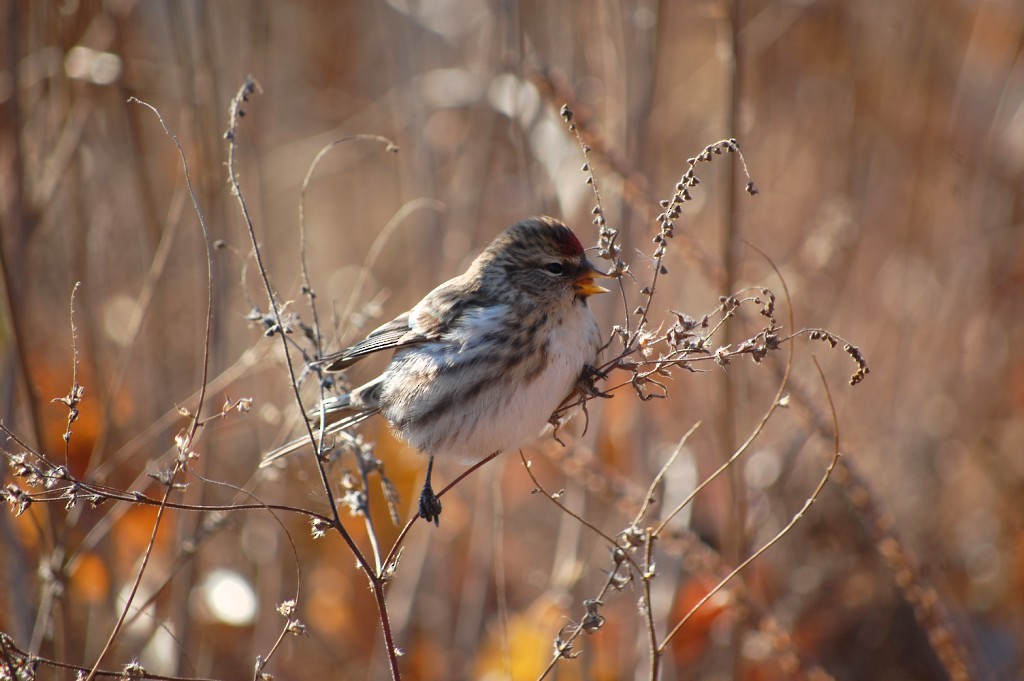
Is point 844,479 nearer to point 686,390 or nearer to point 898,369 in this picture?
point 898,369

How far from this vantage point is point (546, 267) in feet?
8.04

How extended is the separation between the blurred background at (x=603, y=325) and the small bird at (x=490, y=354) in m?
0.22

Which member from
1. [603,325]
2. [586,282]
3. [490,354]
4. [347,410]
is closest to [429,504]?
[347,410]

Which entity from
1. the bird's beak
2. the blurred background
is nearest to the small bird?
the bird's beak

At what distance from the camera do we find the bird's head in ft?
7.91

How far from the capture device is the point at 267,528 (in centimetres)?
379

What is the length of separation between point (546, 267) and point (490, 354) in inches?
11.4

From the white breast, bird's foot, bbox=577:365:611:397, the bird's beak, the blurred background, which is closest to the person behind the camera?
bird's foot, bbox=577:365:611:397

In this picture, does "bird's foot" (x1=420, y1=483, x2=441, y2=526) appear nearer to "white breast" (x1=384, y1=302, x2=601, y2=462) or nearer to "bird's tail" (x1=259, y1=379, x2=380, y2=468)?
"white breast" (x1=384, y1=302, x2=601, y2=462)

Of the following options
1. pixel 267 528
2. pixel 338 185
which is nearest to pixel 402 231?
pixel 338 185

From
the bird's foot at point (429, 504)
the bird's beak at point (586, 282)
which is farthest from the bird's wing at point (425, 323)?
the bird's foot at point (429, 504)

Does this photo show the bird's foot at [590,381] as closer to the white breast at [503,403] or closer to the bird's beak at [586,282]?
the white breast at [503,403]

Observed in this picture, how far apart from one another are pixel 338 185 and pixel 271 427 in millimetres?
2647

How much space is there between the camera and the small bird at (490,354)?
2236 mm
